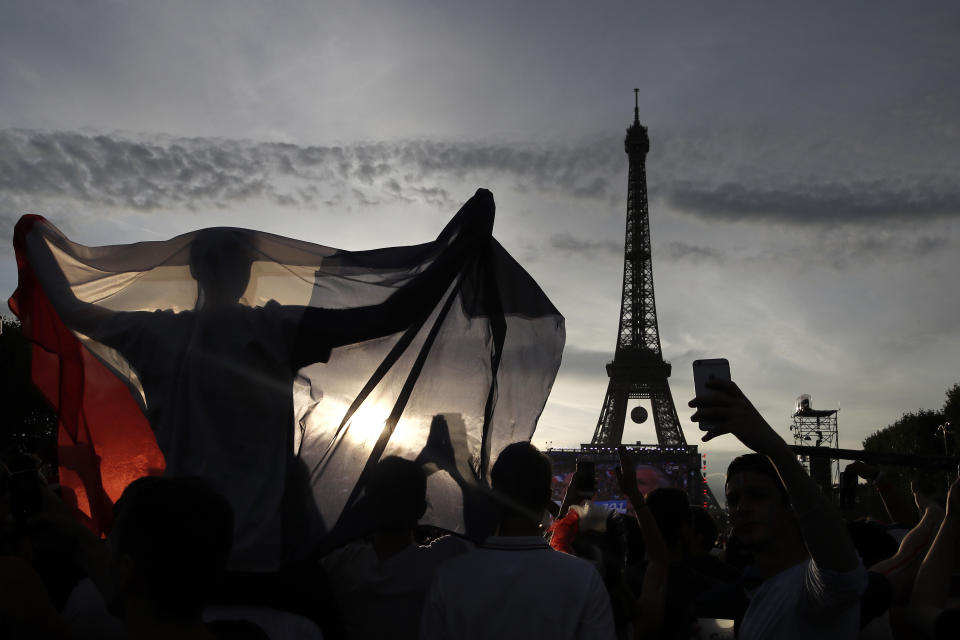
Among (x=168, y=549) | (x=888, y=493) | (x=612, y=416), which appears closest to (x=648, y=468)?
(x=612, y=416)

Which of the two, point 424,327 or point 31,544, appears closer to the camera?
point 31,544

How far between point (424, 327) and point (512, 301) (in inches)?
18.7

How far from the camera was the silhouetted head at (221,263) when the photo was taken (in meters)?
2.83

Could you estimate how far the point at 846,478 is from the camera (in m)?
4.21

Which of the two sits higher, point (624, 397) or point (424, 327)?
point (624, 397)

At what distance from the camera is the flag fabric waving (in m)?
2.59

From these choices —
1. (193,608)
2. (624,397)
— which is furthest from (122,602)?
(624,397)

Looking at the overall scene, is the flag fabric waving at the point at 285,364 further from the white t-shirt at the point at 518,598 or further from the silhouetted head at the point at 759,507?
the silhouetted head at the point at 759,507

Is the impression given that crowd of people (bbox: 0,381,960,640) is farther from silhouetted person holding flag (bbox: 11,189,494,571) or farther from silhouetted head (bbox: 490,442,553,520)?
silhouetted person holding flag (bbox: 11,189,494,571)

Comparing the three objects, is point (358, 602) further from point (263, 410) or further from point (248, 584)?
point (263, 410)

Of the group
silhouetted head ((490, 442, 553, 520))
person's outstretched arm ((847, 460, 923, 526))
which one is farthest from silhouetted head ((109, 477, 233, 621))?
person's outstretched arm ((847, 460, 923, 526))

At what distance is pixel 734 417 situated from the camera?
201 centimetres

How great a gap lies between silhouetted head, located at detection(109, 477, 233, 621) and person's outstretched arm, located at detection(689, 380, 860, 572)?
125 centimetres

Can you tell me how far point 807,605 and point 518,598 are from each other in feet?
2.92
